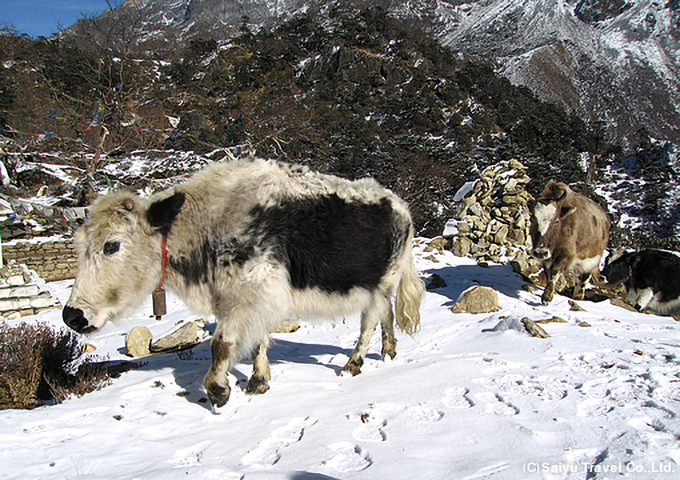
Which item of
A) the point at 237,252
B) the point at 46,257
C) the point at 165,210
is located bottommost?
the point at 46,257

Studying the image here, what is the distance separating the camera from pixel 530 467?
2.02 meters

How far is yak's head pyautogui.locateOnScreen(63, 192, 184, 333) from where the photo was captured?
3143 mm

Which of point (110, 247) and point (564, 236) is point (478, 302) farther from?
point (110, 247)

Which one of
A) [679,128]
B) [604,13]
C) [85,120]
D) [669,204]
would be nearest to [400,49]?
[669,204]

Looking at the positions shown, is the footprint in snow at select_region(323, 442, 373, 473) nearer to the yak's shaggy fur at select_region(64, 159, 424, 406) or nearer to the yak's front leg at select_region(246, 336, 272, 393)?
the yak's shaggy fur at select_region(64, 159, 424, 406)

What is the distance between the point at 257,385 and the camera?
→ 11.4ft

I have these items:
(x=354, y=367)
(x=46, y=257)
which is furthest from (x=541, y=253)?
(x=46, y=257)

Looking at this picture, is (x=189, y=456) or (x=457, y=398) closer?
(x=189, y=456)

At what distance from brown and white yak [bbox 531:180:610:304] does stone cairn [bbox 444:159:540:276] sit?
277 cm

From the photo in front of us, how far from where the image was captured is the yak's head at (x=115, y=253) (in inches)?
124

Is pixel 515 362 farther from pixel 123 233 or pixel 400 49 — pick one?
pixel 400 49

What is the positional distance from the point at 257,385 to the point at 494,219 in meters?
8.78

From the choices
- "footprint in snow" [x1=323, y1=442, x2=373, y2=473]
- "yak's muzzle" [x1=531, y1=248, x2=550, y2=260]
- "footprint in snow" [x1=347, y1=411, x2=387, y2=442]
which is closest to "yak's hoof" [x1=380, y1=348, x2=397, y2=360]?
"footprint in snow" [x1=347, y1=411, x2=387, y2=442]

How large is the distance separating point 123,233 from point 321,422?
2.03 meters
